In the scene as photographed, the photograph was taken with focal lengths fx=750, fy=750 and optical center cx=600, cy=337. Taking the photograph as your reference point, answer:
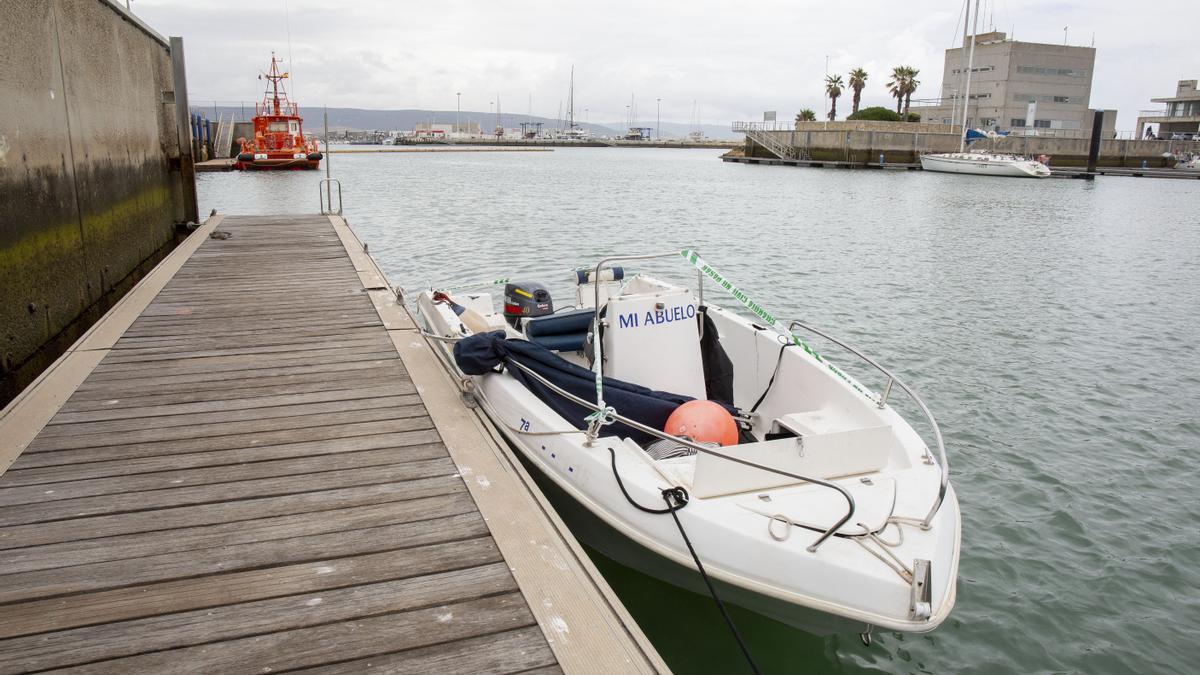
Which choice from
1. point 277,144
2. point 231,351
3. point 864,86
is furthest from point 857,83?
point 231,351

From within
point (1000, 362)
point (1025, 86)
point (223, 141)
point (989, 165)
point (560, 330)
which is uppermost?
point (1025, 86)

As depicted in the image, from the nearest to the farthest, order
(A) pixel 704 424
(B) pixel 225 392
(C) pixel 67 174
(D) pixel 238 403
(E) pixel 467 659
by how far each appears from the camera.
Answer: (E) pixel 467 659
(A) pixel 704 424
(D) pixel 238 403
(B) pixel 225 392
(C) pixel 67 174

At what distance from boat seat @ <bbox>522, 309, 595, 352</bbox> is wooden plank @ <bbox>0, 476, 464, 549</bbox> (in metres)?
2.50

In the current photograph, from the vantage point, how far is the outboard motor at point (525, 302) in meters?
7.64

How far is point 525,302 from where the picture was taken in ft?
25.2

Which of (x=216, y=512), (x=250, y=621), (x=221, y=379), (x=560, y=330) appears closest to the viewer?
(x=250, y=621)

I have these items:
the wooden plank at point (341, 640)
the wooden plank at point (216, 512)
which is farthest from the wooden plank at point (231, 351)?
the wooden plank at point (341, 640)

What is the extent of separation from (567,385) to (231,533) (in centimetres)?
232

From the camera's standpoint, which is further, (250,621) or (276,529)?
(276,529)

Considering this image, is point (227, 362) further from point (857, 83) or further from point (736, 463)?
point (857, 83)

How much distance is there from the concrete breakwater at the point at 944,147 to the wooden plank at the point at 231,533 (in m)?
68.6

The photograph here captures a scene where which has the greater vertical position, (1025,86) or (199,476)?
(1025,86)

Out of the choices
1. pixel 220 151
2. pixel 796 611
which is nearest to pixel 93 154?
pixel 796 611

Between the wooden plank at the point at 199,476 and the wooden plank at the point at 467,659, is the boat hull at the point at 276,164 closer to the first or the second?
the wooden plank at the point at 199,476
